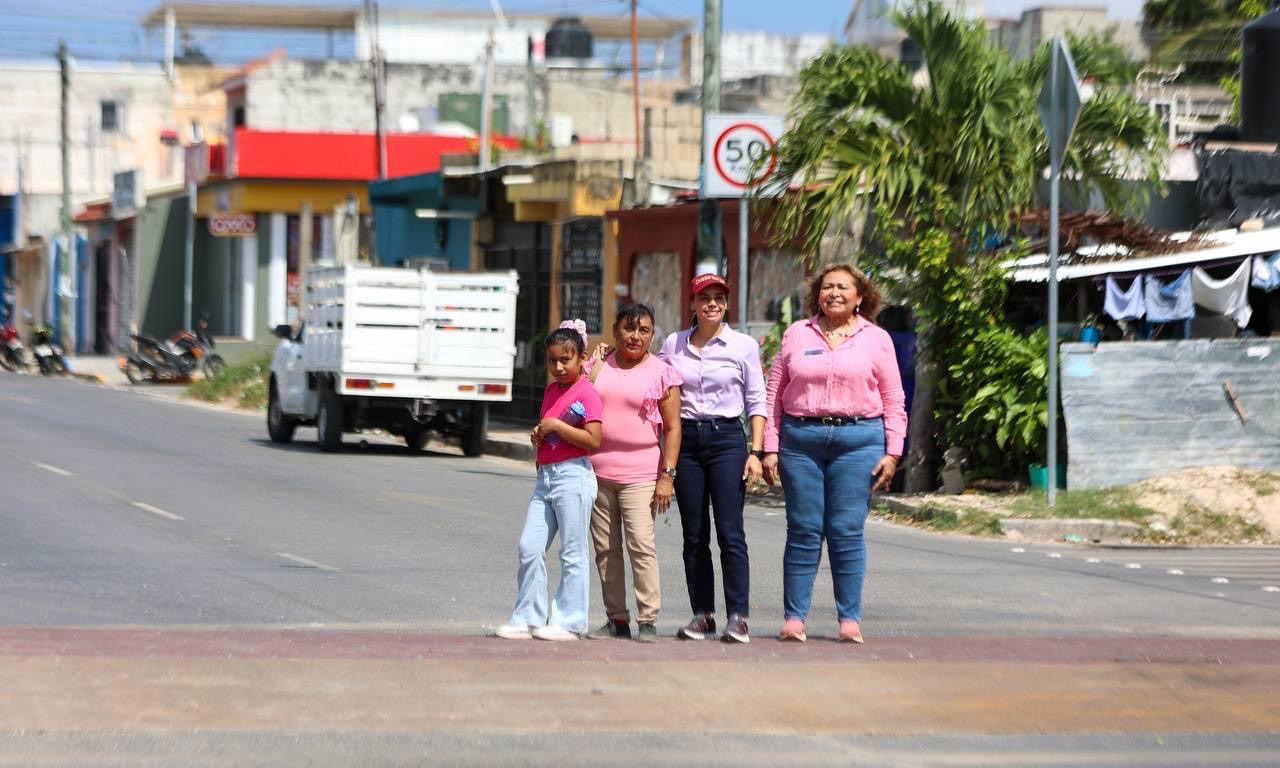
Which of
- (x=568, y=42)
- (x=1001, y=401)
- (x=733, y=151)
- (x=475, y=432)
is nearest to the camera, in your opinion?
(x=1001, y=401)

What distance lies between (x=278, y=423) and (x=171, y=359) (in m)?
17.2

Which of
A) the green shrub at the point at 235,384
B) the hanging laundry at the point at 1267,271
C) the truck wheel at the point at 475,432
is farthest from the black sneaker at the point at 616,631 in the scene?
the green shrub at the point at 235,384

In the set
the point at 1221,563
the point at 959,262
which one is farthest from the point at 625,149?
the point at 1221,563

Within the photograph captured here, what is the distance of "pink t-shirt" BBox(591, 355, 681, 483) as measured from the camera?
8.91 metres

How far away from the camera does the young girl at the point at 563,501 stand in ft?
29.0

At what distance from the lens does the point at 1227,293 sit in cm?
1748

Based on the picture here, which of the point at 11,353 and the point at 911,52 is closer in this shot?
the point at 911,52

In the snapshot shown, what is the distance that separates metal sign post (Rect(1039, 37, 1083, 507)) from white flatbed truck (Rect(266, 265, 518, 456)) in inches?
352

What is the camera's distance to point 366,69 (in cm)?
5956

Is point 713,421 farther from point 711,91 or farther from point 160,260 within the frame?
point 160,260

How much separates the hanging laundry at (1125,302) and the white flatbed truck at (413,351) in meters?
7.99

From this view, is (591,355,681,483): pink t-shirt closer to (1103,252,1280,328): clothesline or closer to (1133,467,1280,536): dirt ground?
(1133,467,1280,536): dirt ground

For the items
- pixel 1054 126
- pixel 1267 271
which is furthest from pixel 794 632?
pixel 1267 271

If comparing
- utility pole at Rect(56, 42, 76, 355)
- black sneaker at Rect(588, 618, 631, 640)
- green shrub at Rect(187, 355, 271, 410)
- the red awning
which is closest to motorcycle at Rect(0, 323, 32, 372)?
utility pole at Rect(56, 42, 76, 355)
